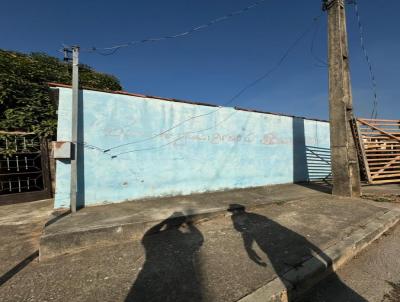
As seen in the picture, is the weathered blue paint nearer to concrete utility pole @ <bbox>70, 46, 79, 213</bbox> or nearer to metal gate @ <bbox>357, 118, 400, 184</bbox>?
concrete utility pole @ <bbox>70, 46, 79, 213</bbox>

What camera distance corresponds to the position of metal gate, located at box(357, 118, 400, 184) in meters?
7.89

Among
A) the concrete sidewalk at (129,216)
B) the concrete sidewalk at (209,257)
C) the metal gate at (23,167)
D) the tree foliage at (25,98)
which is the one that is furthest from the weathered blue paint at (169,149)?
the tree foliage at (25,98)

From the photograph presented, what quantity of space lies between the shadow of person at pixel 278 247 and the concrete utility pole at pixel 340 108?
355 cm

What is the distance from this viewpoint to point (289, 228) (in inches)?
174

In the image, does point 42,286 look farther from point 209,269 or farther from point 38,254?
point 209,269

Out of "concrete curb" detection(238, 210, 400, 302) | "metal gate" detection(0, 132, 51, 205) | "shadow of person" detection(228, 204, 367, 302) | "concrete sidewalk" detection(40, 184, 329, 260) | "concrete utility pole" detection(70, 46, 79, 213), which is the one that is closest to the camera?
"concrete curb" detection(238, 210, 400, 302)

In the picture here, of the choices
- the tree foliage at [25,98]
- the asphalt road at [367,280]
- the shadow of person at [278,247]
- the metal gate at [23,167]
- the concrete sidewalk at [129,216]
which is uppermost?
the tree foliage at [25,98]

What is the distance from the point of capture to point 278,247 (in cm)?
362

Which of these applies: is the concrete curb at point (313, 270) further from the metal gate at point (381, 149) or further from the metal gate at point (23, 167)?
the metal gate at point (23, 167)

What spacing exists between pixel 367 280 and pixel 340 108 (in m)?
5.27

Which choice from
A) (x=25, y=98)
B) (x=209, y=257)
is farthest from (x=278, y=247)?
(x=25, y=98)

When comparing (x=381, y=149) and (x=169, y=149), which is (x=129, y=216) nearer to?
(x=169, y=149)

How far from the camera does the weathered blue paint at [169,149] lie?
548 centimetres

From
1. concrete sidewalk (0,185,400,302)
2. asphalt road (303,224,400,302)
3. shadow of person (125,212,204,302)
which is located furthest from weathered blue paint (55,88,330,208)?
asphalt road (303,224,400,302)
